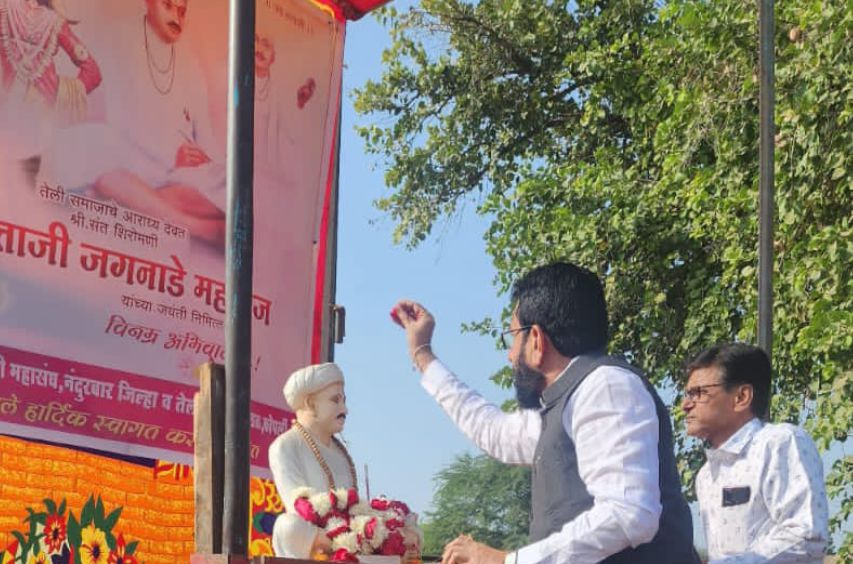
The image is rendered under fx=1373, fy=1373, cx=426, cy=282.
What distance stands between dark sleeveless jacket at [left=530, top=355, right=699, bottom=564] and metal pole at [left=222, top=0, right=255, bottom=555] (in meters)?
1.46

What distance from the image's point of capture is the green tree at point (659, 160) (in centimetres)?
1229

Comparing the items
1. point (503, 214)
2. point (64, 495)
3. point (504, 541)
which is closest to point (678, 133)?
point (503, 214)

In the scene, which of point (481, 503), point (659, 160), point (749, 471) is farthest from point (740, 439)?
point (481, 503)

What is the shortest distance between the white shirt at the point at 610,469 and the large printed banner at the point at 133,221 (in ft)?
11.4

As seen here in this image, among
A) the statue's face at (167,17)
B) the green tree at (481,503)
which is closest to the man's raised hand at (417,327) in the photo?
the statue's face at (167,17)

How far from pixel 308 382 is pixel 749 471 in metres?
2.44

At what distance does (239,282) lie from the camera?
4398 mm

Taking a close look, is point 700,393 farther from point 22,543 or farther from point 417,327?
point 22,543

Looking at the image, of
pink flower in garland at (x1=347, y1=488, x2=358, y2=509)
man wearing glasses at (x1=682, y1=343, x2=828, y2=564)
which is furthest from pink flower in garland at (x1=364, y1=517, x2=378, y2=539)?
man wearing glasses at (x1=682, y1=343, x2=828, y2=564)

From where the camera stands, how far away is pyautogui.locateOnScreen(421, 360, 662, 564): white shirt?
2.88 metres

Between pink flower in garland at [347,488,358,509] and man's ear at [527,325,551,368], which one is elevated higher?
man's ear at [527,325,551,368]

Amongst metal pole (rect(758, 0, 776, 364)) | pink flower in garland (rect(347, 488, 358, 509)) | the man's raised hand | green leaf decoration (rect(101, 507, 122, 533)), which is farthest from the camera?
metal pole (rect(758, 0, 776, 364))

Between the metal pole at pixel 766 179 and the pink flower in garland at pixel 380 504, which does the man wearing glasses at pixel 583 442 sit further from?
the metal pole at pixel 766 179

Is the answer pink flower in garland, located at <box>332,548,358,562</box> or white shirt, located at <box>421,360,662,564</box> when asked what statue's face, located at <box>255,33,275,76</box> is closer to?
pink flower in garland, located at <box>332,548,358,562</box>
